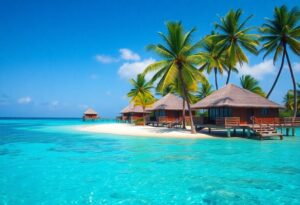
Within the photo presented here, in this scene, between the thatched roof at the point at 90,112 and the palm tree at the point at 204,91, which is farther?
the thatched roof at the point at 90,112

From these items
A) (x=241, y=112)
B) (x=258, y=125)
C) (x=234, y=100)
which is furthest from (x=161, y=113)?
(x=258, y=125)

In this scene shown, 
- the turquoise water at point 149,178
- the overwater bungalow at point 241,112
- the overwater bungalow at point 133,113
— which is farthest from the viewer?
the overwater bungalow at point 133,113

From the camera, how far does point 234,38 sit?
27.9 m

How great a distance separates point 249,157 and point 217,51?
766 inches

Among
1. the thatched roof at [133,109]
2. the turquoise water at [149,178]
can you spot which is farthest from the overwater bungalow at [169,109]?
the turquoise water at [149,178]

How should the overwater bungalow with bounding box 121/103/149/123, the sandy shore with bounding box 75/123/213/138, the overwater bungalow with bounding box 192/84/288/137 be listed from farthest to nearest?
1. the overwater bungalow with bounding box 121/103/149/123
2. the sandy shore with bounding box 75/123/213/138
3. the overwater bungalow with bounding box 192/84/288/137

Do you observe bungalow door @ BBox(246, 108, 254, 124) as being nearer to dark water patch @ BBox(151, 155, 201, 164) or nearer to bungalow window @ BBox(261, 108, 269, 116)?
bungalow window @ BBox(261, 108, 269, 116)

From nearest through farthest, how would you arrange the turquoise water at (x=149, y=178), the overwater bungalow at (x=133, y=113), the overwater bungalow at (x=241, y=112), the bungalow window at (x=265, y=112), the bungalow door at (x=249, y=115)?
the turquoise water at (x=149, y=178), the overwater bungalow at (x=241, y=112), the bungalow door at (x=249, y=115), the bungalow window at (x=265, y=112), the overwater bungalow at (x=133, y=113)

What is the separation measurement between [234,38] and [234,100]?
8931 millimetres

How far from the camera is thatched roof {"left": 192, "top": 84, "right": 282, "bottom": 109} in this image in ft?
71.6

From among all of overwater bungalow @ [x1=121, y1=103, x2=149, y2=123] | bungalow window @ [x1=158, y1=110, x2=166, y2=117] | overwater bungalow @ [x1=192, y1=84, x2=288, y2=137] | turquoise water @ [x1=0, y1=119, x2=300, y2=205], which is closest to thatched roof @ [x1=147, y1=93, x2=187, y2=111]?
bungalow window @ [x1=158, y1=110, x2=166, y2=117]

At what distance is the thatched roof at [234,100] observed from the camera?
21812mm

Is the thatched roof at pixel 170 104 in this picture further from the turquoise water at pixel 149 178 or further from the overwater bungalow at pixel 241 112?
the turquoise water at pixel 149 178

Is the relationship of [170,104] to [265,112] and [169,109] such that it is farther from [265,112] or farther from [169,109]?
[265,112]
